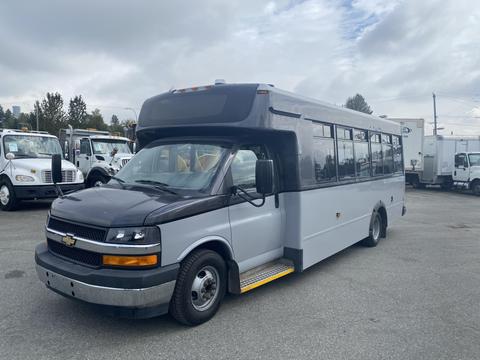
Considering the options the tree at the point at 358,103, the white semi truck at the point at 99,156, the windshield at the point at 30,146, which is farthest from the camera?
the tree at the point at 358,103

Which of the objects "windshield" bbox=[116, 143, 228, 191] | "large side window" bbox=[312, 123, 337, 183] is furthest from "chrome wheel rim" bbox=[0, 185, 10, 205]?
"large side window" bbox=[312, 123, 337, 183]

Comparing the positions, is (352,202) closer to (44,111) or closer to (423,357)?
(423,357)

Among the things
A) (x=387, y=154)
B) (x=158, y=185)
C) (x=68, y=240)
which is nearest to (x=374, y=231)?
(x=387, y=154)

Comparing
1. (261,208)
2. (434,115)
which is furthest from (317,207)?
(434,115)

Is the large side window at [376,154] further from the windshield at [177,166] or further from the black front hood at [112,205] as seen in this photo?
the black front hood at [112,205]

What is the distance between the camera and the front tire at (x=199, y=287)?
3984 mm

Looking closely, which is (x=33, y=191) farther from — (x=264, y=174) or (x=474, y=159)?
(x=474, y=159)

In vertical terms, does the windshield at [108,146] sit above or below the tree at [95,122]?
below

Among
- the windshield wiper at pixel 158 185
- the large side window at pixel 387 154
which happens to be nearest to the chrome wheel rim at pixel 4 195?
the windshield wiper at pixel 158 185

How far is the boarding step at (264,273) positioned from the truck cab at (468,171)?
739 inches

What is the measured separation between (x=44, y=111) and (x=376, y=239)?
55649 millimetres

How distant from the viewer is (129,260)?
365cm

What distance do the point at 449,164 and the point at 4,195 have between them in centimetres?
2158

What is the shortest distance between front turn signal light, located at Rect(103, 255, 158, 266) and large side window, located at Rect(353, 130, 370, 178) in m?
4.71
